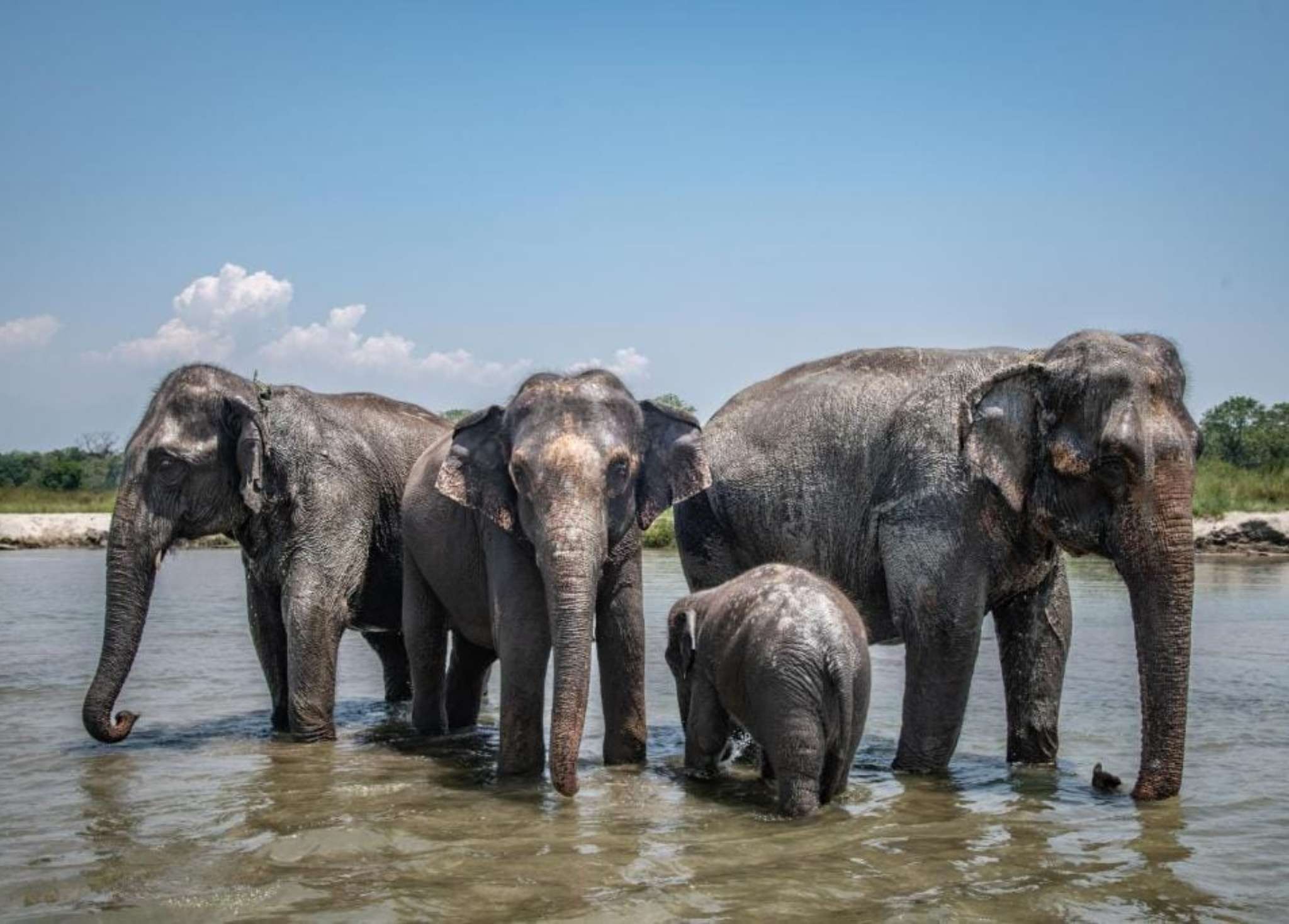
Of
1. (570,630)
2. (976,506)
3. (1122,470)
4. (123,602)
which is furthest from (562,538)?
(123,602)

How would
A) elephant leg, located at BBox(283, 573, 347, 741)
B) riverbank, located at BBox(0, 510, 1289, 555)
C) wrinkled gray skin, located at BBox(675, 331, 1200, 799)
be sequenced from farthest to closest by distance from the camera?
1. riverbank, located at BBox(0, 510, 1289, 555)
2. elephant leg, located at BBox(283, 573, 347, 741)
3. wrinkled gray skin, located at BBox(675, 331, 1200, 799)

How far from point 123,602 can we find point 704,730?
14.9ft

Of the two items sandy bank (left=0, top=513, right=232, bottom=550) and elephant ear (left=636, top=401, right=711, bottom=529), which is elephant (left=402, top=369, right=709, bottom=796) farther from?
sandy bank (left=0, top=513, right=232, bottom=550)

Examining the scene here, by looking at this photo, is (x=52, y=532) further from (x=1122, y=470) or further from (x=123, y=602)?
(x=1122, y=470)

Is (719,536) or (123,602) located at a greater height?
(719,536)

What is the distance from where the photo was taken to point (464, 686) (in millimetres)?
11633

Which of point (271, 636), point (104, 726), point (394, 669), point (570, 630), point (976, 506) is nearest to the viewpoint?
point (570, 630)

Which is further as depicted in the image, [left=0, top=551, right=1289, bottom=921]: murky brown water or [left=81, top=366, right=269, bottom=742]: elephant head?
[left=81, top=366, right=269, bottom=742]: elephant head

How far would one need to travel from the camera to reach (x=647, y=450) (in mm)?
9398

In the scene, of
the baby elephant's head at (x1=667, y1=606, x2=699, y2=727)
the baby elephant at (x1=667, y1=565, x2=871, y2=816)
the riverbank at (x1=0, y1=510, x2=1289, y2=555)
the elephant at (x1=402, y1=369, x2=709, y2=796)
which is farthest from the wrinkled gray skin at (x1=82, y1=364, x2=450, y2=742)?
the riverbank at (x1=0, y1=510, x2=1289, y2=555)

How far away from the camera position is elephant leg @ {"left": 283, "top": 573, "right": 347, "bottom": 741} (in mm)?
10758

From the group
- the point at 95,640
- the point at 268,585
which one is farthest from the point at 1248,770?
the point at 95,640

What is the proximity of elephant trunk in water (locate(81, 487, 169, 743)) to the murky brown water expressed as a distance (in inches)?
13.8

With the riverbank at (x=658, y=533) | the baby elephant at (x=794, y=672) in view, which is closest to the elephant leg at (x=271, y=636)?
the baby elephant at (x=794, y=672)
